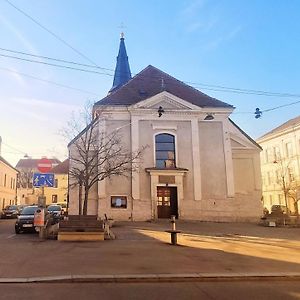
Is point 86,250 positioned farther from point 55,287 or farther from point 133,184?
point 133,184

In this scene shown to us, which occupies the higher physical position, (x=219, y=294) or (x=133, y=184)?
(x=133, y=184)

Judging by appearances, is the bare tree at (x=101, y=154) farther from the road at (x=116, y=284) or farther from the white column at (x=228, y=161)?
the road at (x=116, y=284)

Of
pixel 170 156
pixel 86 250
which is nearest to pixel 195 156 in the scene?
pixel 170 156

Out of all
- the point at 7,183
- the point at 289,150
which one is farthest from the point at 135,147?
the point at 289,150

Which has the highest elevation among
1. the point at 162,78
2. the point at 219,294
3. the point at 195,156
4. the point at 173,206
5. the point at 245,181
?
the point at 162,78

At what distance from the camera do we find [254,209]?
120ft

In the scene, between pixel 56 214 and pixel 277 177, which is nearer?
pixel 56 214

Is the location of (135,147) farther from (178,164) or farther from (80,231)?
(80,231)

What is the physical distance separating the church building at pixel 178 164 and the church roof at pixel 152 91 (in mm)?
137

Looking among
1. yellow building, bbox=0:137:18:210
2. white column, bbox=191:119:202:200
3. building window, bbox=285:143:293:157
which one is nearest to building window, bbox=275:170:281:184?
building window, bbox=285:143:293:157

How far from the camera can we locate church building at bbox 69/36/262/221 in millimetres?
34938

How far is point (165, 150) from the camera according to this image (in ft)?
120

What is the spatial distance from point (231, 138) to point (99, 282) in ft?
101

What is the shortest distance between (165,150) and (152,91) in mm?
6876
